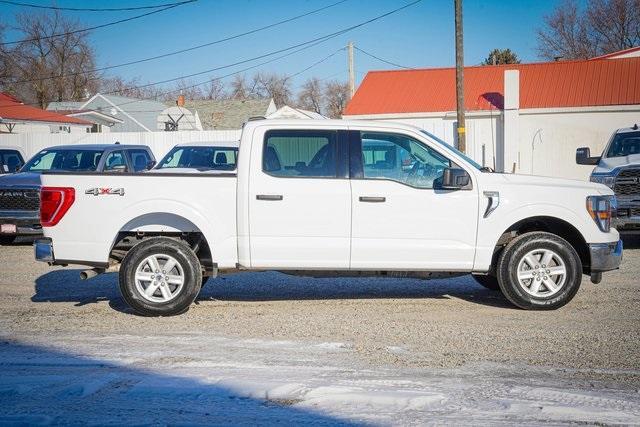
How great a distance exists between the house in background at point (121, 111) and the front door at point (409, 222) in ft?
161

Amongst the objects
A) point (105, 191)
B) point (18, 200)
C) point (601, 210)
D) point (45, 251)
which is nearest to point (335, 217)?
point (105, 191)

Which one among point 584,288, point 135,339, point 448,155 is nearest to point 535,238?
point 448,155

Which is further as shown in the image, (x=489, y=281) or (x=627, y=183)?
(x=627, y=183)

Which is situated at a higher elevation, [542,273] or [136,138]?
[136,138]

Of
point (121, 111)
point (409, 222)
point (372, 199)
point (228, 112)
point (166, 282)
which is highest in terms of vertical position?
point (121, 111)

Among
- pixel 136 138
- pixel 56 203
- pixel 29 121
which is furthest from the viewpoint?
pixel 29 121

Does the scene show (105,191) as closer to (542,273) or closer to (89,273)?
(89,273)

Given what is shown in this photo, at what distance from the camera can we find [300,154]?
7.24 metres

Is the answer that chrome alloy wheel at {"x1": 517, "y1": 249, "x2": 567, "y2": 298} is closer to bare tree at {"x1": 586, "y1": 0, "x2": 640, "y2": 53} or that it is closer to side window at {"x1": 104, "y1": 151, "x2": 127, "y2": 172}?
side window at {"x1": 104, "y1": 151, "x2": 127, "y2": 172}

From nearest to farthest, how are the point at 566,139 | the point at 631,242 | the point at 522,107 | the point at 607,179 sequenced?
the point at 607,179 → the point at 631,242 → the point at 566,139 → the point at 522,107

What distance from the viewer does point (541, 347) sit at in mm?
5789

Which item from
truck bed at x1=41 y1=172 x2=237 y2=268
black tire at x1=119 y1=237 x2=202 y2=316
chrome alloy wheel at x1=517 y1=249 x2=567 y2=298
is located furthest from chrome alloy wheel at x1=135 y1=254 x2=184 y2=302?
chrome alloy wheel at x1=517 y1=249 x2=567 y2=298

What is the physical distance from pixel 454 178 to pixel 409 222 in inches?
25.8

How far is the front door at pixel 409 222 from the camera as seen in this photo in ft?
22.9
